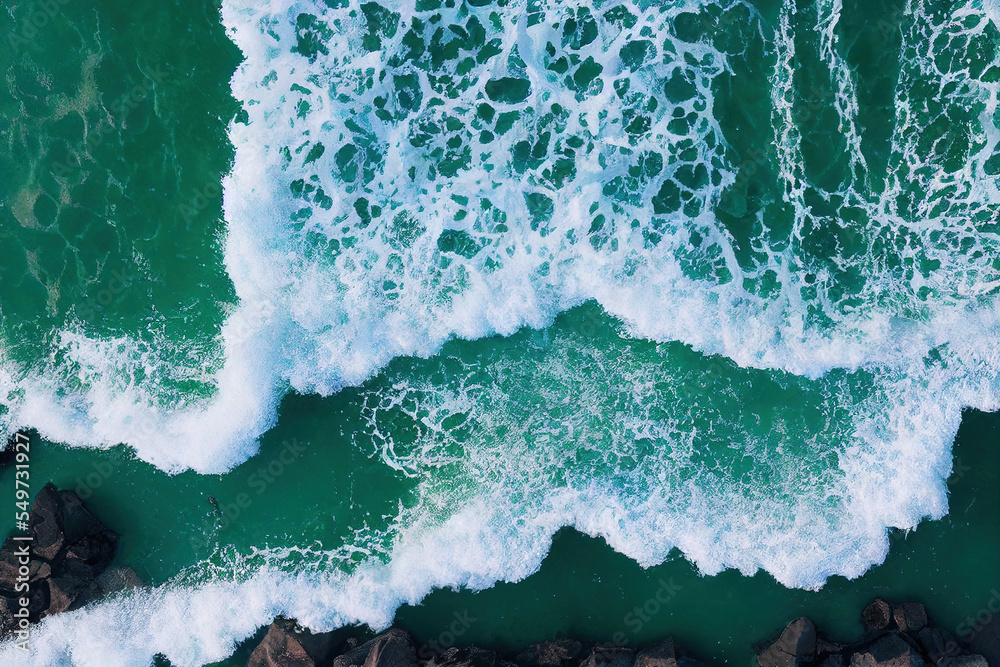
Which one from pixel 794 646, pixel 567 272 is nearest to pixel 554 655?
pixel 794 646

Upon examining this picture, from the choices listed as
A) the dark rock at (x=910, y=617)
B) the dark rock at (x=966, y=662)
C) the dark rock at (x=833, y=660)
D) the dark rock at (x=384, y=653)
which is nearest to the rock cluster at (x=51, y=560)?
the dark rock at (x=384, y=653)

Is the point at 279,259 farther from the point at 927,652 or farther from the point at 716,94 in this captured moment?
the point at 927,652

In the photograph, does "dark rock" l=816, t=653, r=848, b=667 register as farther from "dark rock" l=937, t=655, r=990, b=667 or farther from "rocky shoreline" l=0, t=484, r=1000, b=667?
"dark rock" l=937, t=655, r=990, b=667

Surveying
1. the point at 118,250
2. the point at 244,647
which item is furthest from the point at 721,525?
the point at 118,250

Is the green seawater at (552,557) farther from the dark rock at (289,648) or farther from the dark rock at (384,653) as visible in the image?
the dark rock at (289,648)

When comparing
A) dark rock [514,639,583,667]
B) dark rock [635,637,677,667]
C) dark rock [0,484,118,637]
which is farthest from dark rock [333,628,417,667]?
dark rock [0,484,118,637]

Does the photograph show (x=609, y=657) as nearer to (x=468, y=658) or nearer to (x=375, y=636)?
(x=468, y=658)
